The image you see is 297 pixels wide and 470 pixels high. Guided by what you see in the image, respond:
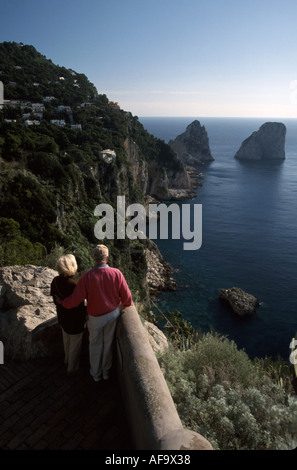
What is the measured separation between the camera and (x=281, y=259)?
41594mm

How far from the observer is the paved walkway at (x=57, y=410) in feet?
11.3

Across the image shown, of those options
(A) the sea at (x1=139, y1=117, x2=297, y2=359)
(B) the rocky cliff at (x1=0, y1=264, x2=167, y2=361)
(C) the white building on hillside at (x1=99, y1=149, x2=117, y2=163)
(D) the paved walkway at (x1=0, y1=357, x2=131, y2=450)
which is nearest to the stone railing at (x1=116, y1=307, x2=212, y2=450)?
(D) the paved walkway at (x1=0, y1=357, x2=131, y2=450)

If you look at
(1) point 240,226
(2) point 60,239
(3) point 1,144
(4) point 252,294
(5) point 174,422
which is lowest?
(4) point 252,294

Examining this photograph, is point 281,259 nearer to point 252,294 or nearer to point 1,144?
point 252,294

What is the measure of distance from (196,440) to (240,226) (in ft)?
179

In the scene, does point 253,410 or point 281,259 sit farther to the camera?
point 281,259

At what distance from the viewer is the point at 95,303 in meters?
3.91

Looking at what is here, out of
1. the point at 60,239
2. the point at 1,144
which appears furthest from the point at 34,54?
the point at 60,239

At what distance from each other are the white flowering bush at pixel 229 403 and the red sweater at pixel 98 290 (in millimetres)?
1418

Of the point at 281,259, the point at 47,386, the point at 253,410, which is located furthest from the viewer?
the point at 281,259

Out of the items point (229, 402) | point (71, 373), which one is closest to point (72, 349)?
point (71, 373)

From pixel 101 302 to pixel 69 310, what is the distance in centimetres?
49

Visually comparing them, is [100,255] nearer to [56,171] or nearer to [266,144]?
[56,171]
